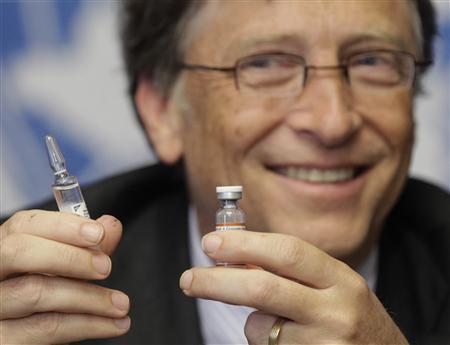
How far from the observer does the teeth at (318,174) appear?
5.18ft

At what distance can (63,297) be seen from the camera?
1.10m

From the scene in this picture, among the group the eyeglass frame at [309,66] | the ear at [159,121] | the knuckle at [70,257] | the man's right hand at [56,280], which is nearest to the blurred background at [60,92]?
the ear at [159,121]

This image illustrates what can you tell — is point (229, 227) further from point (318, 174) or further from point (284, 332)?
point (318, 174)

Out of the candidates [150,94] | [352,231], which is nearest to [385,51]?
[352,231]

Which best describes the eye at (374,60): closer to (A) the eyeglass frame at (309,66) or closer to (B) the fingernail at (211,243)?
(A) the eyeglass frame at (309,66)

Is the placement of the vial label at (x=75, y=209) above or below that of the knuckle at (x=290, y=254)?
above

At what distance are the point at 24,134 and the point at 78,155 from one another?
15 cm

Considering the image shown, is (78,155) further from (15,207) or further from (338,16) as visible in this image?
(338,16)

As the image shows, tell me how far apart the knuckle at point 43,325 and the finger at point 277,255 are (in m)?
0.32

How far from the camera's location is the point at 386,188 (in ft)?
5.34

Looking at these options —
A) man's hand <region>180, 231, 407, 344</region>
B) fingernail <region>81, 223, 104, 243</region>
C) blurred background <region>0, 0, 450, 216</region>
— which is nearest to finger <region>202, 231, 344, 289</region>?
man's hand <region>180, 231, 407, 344</region>

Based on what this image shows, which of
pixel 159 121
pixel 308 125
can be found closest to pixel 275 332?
pixel 308 125

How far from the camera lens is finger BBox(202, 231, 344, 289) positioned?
0.99 metres

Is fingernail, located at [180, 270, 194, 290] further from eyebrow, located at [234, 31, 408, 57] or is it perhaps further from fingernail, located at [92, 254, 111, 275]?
eyebrow, located at [234, 31, 408, 57]
